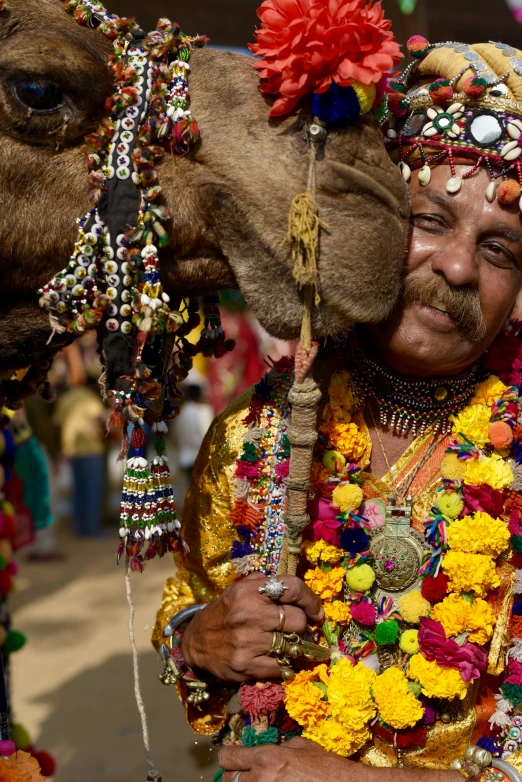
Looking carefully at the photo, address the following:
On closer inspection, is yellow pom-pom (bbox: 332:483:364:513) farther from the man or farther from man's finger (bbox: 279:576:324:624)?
man's finger (bbox: 279:576:324:624)

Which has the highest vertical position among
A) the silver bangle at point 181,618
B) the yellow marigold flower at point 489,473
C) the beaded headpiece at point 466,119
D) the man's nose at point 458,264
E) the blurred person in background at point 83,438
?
the beaded headpiece at point 466,119

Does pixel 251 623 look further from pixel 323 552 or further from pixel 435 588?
pixel 435 588

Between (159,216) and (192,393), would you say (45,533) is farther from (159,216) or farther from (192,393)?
(159,216)

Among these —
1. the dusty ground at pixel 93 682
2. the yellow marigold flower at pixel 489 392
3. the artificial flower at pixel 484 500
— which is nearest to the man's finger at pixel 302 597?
the artificial flower at pixel 484 500

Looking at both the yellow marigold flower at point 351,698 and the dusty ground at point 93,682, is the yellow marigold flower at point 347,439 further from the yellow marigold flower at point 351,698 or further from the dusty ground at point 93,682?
the dusty ground at point 93,682

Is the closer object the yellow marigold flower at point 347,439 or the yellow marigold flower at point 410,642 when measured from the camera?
the yellow marigold flower at point 410,642

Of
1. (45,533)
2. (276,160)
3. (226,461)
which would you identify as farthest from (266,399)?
(45,533)

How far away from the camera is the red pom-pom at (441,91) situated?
2285 millimetres

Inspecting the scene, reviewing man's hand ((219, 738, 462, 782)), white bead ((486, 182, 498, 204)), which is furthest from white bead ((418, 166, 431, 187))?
man's hand ((219, 738, 462, 782))

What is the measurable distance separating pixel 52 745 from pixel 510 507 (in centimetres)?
396

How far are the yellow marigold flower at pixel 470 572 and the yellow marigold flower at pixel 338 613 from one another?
0.28 meters

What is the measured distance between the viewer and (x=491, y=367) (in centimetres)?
251

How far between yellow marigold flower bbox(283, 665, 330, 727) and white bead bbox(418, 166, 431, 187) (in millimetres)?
1308

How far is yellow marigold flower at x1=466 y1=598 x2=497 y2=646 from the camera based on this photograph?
7.24 ft
